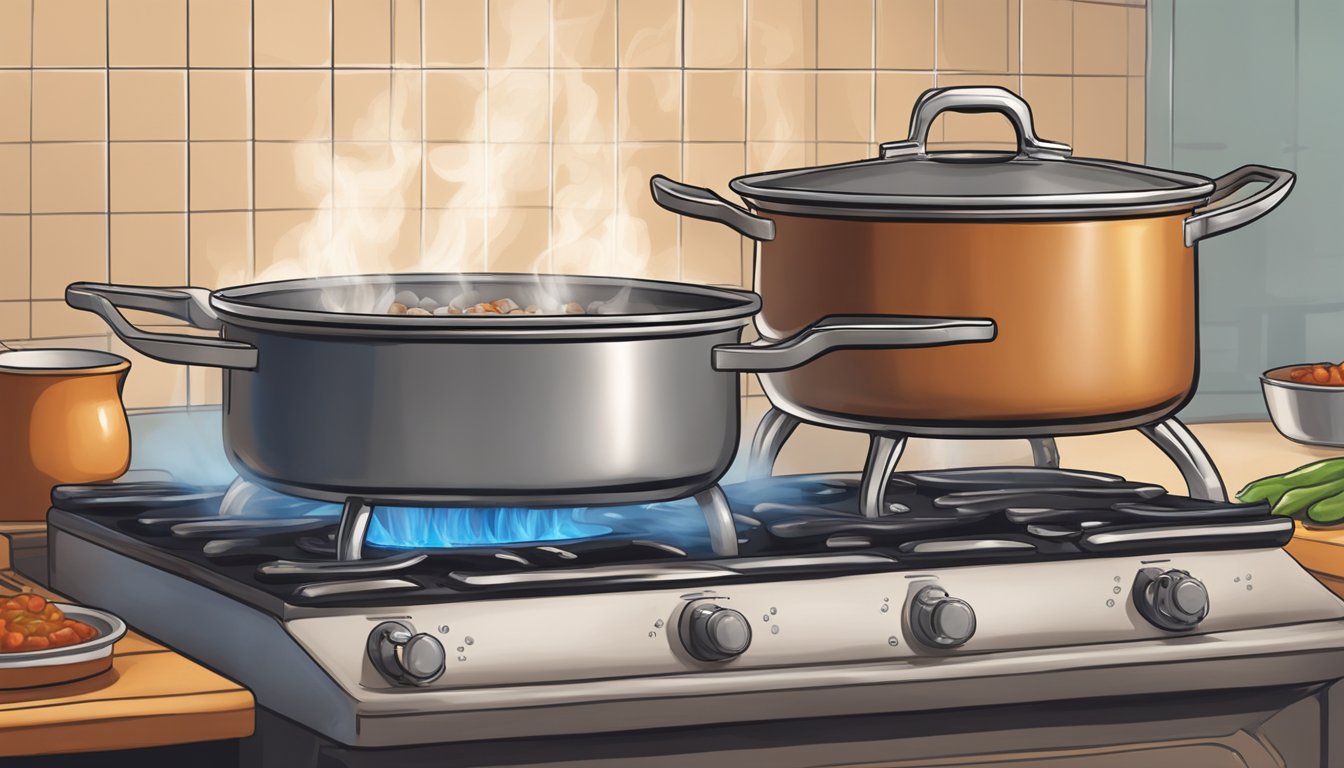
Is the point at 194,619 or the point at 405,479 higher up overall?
the point at 405,479

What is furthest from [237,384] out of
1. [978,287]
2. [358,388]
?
[978,287]

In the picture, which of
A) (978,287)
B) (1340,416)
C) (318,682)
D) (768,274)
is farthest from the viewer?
(1340,416)

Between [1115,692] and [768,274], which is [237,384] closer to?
[768,274]

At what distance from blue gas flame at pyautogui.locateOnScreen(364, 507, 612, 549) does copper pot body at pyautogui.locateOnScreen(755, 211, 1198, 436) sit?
0.26m

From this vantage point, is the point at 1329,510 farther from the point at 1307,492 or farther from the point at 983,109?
Answer: the point at 983,109

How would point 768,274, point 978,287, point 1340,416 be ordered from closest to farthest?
point 978,287 → point 768,274 → point 1340,416

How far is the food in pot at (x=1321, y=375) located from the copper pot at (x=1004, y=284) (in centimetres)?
77

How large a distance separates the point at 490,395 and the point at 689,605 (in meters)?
0.20

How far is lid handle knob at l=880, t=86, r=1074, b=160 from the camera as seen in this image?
5.14ft

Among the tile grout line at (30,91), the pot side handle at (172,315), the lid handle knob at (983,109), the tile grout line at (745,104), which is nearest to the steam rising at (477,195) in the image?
the tile grout line at (745,104)

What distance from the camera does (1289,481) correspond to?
1.87 metres

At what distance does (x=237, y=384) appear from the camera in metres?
1.36

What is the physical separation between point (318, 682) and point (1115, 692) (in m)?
0.59

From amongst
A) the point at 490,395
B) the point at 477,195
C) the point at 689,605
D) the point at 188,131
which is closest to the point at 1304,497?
the point at 689,605
